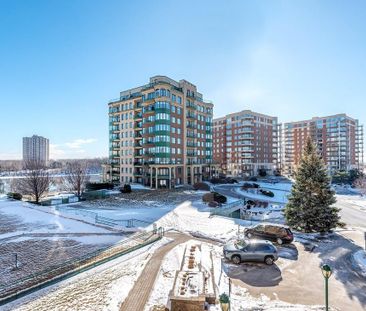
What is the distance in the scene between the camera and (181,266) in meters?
13.5

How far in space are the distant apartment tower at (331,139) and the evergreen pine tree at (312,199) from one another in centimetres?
8481

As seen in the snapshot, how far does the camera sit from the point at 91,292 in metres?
11.3

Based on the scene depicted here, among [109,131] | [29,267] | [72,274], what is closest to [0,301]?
[72,274]

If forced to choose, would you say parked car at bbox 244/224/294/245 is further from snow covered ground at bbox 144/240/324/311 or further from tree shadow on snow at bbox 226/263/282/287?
tree shadow on snow at bbox 226/263/282/287

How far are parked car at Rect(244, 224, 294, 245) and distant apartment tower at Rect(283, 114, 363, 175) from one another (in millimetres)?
90454

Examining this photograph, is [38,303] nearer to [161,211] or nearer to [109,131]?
[161,211]

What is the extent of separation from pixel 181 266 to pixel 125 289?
335cm

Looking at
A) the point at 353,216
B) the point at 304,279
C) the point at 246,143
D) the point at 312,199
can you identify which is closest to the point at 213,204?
the point at 312,199

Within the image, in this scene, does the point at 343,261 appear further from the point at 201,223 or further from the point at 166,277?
the point at 201,223

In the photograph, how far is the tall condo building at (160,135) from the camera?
5341cm

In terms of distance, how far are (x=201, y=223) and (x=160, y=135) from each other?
1236 inches

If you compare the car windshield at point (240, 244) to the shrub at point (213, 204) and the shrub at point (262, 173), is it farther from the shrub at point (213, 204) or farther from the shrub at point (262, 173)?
the shrub at point (262, 173)

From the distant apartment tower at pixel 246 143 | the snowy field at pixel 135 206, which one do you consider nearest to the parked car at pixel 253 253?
the snowy field at pixel 135 206

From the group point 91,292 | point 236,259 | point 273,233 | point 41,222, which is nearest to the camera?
point 91,292
